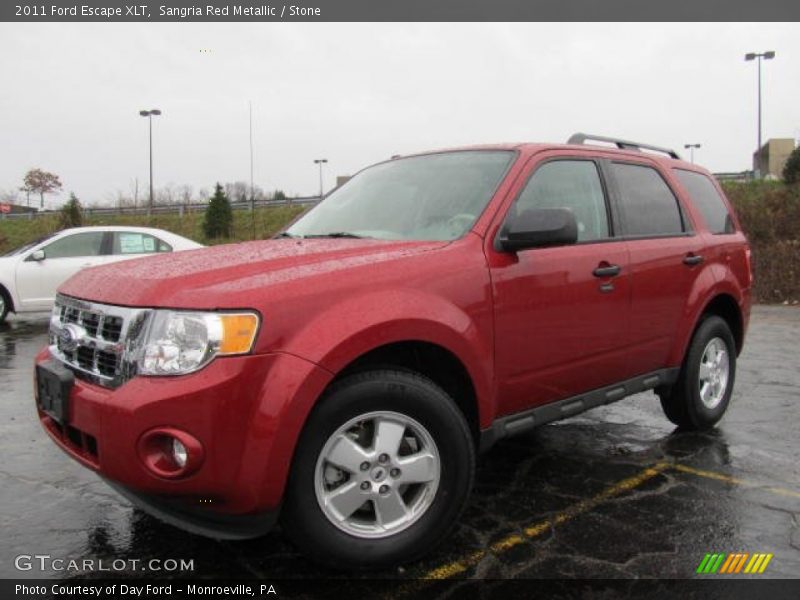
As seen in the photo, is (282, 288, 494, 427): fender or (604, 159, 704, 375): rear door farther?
(604, 159, 704, 375): rear door

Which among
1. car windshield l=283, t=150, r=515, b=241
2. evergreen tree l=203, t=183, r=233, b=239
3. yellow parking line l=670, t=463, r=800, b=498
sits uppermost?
evergreen tree l=203, t=183, r=233, b=239

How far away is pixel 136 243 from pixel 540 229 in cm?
929

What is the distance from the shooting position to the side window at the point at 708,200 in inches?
189

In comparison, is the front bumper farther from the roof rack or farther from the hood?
the roof rack

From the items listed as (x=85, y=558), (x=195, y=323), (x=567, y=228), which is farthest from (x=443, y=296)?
(x=85, y=558)

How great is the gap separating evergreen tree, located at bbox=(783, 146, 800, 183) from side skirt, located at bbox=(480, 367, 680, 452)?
22072 millimetres

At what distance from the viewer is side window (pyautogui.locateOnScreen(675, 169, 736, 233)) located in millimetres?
4804

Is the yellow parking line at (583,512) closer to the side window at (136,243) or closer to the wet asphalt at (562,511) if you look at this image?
the wet asphalt at (562,511)

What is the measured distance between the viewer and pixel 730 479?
3.79 meters

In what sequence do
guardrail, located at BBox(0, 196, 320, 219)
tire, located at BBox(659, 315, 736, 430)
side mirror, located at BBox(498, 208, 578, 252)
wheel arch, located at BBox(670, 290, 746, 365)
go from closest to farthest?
side mirror, located at BBox(498, 208, 578, 252) → wheel arch, located at BBox(670, 290, 746, 365) → tire, located at BBox(659, 315, 736, 430) → guardrail, located at BBox(0, 196, 320, 219)

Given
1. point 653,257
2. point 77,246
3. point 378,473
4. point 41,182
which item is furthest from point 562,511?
point 41,182

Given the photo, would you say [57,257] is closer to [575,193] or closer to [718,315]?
[575,193]

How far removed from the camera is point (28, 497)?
11.7ft

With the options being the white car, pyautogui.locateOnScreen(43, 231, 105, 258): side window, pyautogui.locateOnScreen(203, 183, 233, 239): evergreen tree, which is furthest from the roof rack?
pyautogui.locateOnScreen(203, 183, 233, 239): evergreen tree
